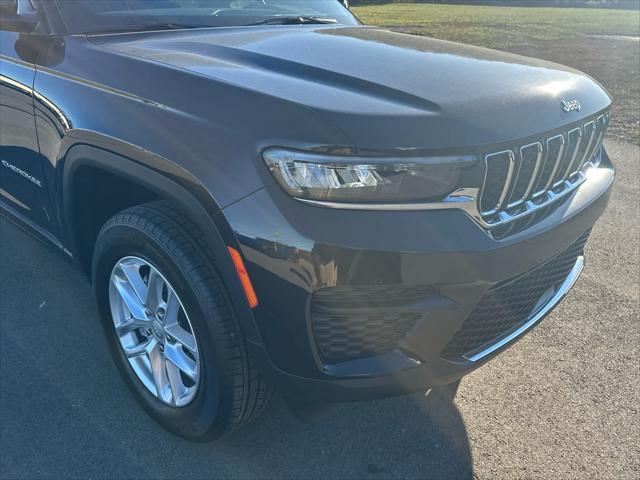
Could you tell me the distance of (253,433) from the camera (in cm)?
239

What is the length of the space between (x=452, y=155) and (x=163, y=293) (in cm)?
119

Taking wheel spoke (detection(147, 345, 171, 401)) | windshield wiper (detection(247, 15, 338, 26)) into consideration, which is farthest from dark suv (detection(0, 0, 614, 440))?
windshield wiper (detection(247, 15, 338, 26))

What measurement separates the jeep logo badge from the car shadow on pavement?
1.25 metres

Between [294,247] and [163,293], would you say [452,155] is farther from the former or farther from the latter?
[163,293]

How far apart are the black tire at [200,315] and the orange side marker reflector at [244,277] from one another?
138 millimetres

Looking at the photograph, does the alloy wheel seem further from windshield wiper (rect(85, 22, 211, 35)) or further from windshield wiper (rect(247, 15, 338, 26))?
windshield wiper (rect(247, 15, 338, 26))

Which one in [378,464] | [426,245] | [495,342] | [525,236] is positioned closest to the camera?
[426,245]

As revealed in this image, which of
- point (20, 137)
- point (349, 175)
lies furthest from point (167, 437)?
point (20, 137)

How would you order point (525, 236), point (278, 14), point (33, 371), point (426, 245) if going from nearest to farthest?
point (426, 245), point (525, 236), point (33, 371), point (278, 14)

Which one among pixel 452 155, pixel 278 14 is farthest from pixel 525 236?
pixel 278 14

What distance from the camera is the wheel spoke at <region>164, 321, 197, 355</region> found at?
85.2 inches

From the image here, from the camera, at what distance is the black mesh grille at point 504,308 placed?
1.91 metres

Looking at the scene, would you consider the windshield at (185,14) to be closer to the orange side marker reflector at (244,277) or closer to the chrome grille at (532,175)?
the orange side marker reflector at (244,277)

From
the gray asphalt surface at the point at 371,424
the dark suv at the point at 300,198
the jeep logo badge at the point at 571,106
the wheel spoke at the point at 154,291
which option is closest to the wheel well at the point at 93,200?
the dark suv at the point at 300,198
